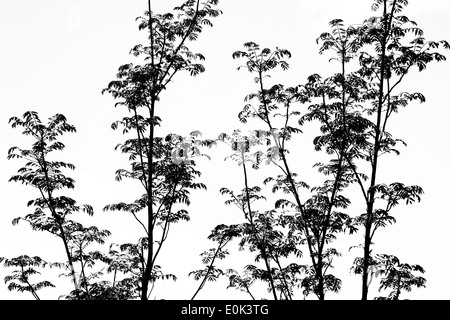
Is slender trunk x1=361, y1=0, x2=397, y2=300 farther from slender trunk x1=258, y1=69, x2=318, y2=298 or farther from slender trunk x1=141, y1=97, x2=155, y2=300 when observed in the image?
slender trunk x1=141, y1=97, x2=155, y2=300

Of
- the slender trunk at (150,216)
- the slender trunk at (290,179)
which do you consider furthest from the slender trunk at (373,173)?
the slender trunk at (150,216)

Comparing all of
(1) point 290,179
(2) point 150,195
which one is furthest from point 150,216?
(1) point 290,179

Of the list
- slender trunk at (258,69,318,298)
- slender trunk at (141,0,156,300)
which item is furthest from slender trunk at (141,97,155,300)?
slender trunk at (258,69,318,298)

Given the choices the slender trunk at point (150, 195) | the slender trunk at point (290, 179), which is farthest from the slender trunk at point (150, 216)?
the slender trunk at point (290, 179)

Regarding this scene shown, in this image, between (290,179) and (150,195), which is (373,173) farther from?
(150,195)

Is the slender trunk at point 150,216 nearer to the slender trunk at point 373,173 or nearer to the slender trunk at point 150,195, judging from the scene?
the slender trunk at point 150,195

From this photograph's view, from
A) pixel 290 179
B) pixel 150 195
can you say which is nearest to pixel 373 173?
pixel 290 179

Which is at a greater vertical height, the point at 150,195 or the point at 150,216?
the point at 150,195

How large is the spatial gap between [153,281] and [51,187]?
250 cm

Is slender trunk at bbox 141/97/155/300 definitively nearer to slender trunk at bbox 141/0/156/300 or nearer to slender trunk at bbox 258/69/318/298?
slender trunk at bbox 141/0/156/300

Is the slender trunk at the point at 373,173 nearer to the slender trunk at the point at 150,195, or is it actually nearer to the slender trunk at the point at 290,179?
the slender trunk at the point at 290,179
